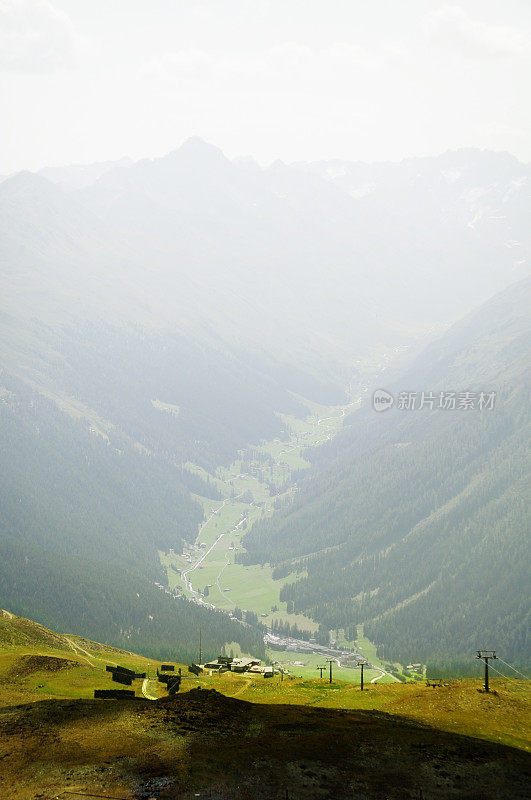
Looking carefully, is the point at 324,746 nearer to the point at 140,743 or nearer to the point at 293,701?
the point at 140,743

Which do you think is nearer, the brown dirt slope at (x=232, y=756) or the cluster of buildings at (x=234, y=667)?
the brown dirt slope at (x=232, y=756)

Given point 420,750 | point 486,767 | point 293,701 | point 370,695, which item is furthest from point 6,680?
point 486,767

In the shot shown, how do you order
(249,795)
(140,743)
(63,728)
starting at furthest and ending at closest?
(63,728), (140,743), (249,795)

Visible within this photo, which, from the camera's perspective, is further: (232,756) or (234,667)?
(234,667)

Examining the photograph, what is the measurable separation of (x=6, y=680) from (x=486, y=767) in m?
70.3

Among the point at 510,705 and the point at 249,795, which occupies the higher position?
the point at 510,705

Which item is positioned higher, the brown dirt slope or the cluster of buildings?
the cluster of buildings

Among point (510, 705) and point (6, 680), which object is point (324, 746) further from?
point (6, 680)

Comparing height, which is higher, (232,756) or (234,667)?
(234,667)

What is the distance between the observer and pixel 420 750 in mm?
72312

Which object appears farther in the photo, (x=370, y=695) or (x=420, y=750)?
(x=370, y=695)

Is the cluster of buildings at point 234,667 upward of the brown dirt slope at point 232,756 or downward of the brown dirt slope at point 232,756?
upward

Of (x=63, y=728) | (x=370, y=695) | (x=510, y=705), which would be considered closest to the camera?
(x=63, y=728)

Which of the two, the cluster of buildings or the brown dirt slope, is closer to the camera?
the brown dirt slope
